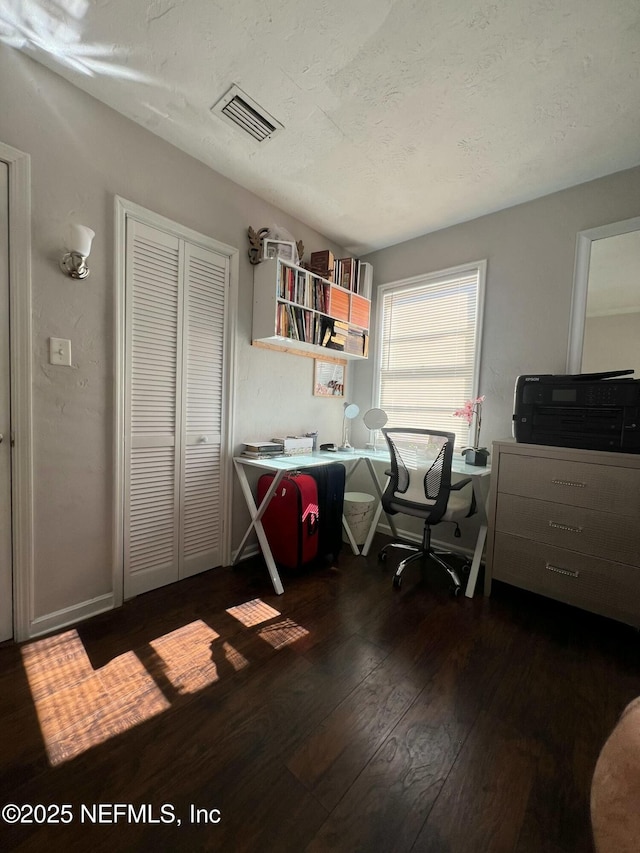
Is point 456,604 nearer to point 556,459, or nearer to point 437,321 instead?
point 556,459

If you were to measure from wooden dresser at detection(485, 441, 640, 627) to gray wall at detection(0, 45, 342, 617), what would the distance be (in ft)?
7.43

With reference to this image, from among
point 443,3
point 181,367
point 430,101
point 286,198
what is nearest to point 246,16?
point 443,3

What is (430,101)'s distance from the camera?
1663 millimetres

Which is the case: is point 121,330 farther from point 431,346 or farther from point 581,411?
point 581,411

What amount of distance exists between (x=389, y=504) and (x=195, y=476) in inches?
52.3

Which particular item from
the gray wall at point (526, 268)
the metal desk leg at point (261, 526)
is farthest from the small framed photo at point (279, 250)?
the metal desk leg at point (261, 526)

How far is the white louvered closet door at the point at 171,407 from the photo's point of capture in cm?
196

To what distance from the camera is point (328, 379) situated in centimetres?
317

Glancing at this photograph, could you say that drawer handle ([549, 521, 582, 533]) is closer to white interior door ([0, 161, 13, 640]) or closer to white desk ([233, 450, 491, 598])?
white desk ([233, 450, 491, 598])

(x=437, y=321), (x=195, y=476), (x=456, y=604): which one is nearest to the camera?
(x=456, y=604)

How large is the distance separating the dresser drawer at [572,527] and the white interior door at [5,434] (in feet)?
8.40

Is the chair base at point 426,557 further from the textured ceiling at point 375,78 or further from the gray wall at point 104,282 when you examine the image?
the textured ceiling at point 375,78

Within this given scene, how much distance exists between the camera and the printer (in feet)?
5.69

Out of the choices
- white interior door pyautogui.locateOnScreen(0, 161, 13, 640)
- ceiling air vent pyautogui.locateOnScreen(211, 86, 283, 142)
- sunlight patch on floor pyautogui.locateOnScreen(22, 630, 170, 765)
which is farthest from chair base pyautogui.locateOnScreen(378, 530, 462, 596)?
ceiling air vent pyautogui.locateOnScreen(211, 86, 283, 142)
